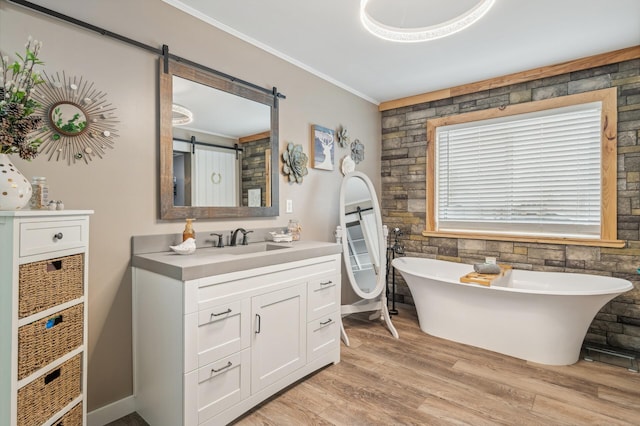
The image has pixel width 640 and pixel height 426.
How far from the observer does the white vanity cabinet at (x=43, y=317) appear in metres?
1.23

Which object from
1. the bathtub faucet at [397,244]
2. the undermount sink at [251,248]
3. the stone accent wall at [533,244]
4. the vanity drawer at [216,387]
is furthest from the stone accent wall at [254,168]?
the stone accent wall at [533,244]

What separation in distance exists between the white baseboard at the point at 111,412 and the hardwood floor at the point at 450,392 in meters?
0.67

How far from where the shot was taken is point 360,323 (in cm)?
352

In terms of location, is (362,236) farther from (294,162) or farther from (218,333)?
(218,333)

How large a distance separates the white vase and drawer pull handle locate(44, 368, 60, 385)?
70 cm

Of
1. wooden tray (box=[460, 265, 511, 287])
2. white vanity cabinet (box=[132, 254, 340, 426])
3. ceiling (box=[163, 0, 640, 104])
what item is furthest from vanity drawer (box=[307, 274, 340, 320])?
ceiling (box=[163, 0, 640, 104])

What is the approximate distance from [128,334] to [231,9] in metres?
2.16

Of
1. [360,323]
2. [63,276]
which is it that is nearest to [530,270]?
[360,323]

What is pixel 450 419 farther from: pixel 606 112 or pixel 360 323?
pixel 606 112

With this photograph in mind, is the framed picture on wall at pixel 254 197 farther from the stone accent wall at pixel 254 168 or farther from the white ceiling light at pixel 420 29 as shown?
the white ceiling light at pixel 420 29

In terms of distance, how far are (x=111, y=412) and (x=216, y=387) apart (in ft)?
2.21

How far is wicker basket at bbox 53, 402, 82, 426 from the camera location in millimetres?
1453

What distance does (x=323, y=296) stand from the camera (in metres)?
2.49

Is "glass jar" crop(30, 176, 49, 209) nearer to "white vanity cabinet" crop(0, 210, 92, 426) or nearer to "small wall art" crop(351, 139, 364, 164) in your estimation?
"white vanity cabinet" crop(0, 210, 92, 426)
